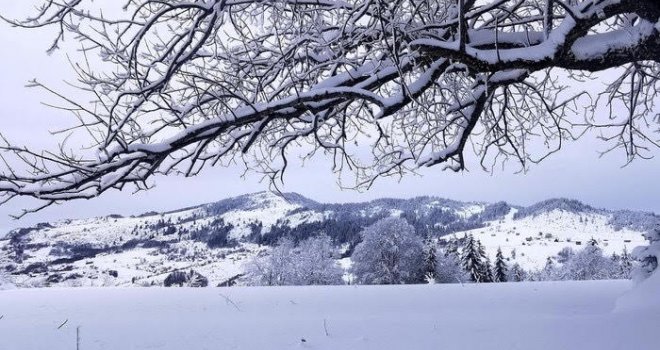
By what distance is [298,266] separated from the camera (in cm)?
3366

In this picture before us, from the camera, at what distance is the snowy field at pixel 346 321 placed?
3697 millimetres

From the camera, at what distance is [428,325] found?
4.36 meters

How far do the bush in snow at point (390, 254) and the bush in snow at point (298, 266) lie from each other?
9.75ft

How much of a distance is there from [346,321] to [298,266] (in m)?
29.4

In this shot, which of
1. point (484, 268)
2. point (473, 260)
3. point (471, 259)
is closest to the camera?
point (473, 260)

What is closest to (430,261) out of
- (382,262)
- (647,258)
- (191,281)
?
(382,262)

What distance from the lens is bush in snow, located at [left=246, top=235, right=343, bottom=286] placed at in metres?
32.5

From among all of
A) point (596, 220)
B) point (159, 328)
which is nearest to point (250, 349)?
point (159, 328)

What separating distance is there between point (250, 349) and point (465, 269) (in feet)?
116

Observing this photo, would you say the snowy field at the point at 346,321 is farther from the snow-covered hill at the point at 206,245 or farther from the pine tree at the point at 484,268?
the snow-covered hill at the point at 206,245

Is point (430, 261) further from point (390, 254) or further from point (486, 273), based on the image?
point (486, 273)

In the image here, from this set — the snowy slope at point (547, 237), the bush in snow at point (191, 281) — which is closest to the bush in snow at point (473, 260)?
the bush in snow at point (191, 281)

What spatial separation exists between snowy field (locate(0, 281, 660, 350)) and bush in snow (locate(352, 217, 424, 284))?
71.1 feet

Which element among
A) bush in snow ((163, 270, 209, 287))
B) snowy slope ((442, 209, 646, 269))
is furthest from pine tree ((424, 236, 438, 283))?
snowy slope ((442, 209, 646, 269))
